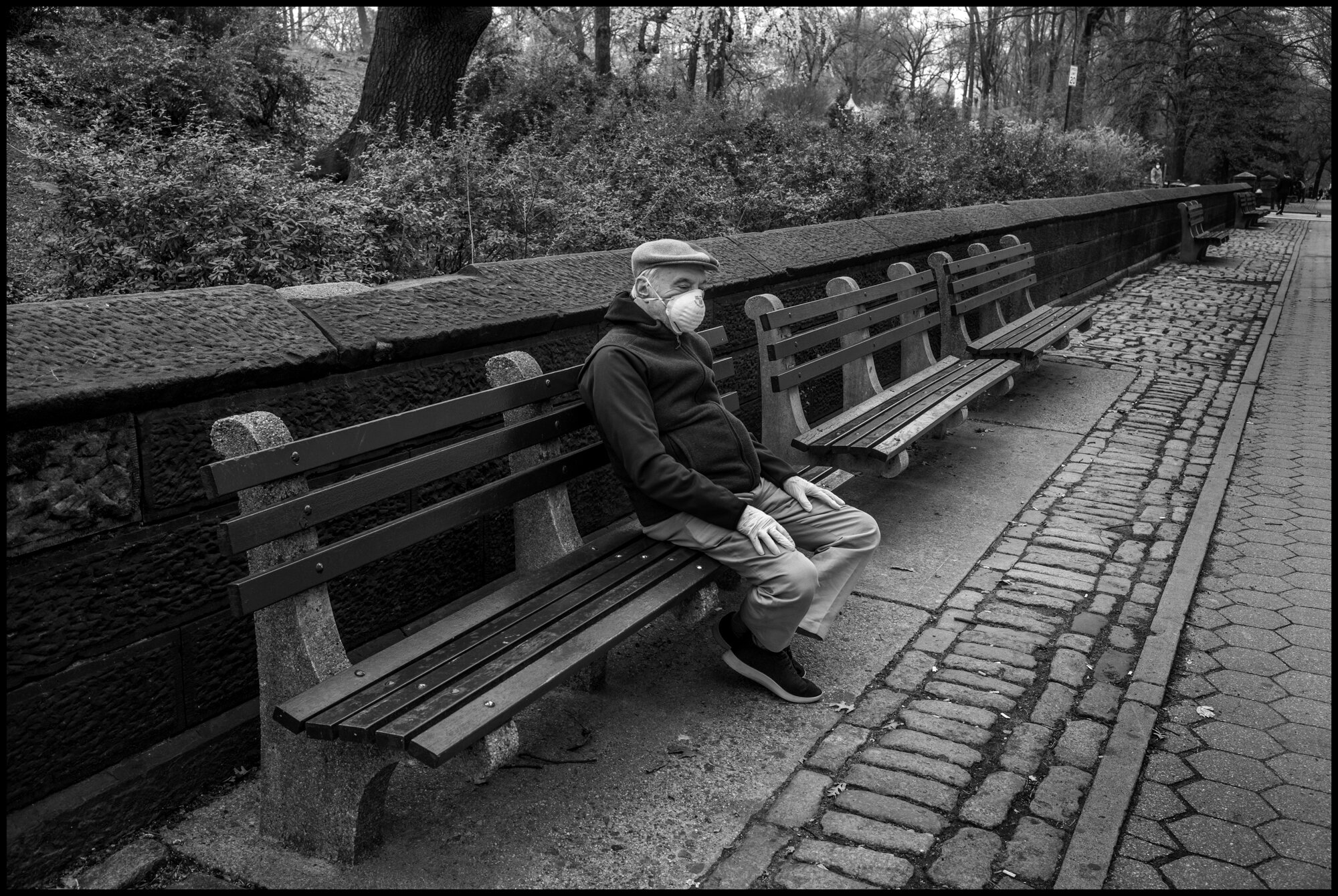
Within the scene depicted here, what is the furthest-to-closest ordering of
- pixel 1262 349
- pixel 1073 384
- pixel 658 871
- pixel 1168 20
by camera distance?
pixel 1168 20 < pixel 1262 349 < pixel 1073 384 < pixel 658 871

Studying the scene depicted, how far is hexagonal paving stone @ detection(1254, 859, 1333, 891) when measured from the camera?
2.72m

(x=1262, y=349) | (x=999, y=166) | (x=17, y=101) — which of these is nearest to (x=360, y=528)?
(x=17, y=101)

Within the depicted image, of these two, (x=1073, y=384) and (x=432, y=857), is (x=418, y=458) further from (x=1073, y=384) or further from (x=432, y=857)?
(x=1073, y=384)

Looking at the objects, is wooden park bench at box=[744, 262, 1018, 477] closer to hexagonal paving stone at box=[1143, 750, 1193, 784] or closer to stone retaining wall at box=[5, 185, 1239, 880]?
stone retaining wall at box=[5, 185, 1239, 880]

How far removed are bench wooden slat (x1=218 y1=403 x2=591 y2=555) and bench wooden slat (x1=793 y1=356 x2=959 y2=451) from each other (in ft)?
4.55

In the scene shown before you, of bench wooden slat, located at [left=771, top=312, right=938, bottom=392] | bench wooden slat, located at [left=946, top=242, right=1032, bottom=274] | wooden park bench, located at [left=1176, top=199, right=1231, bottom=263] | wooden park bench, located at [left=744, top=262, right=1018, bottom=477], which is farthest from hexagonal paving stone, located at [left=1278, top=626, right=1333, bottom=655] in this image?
wooden park bench, located at [left=1176, top=199, right=1231, bottom=263]

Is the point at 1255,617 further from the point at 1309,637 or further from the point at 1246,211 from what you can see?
the point at 1246,211

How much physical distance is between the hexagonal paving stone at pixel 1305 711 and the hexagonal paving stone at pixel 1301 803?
44 centimetres

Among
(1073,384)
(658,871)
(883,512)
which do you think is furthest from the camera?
(1073,384)

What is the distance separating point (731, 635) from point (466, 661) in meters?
1.12

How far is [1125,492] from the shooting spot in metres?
5.88

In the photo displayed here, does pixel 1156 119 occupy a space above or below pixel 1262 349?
above

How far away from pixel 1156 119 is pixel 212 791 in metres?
47.1

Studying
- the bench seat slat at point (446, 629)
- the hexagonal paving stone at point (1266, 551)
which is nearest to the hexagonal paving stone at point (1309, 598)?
the hexagonal paving stone at point (1266, 551)
